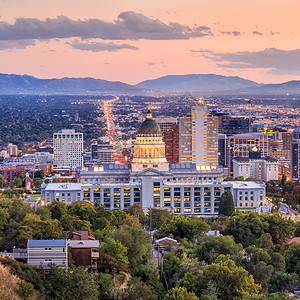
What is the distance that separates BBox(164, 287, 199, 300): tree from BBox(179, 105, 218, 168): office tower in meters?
109

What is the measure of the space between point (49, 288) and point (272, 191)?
271 ft

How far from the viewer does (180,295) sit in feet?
175

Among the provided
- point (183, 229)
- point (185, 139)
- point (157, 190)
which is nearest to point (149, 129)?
point (157, 190)

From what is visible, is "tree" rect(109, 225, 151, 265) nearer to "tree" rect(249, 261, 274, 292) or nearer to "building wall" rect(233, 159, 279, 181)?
"tree" rect(249, 261, 274, 292)

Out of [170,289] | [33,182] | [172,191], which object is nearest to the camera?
[170,289]

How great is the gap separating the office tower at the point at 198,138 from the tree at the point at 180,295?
109152mm

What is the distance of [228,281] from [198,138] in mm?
108869

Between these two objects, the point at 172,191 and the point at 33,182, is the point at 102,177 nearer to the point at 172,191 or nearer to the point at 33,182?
the point at 172,191

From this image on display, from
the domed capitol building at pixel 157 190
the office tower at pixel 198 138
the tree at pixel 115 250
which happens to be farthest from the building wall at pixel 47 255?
the office tower at pixel 198 138

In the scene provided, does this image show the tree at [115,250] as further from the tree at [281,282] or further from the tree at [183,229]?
the tree at [183,229]

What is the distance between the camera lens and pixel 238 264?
218ft

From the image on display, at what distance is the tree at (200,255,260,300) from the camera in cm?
5701

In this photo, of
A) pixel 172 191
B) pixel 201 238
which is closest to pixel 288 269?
pixel 201 238

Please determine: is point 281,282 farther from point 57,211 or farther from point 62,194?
point 62,194
